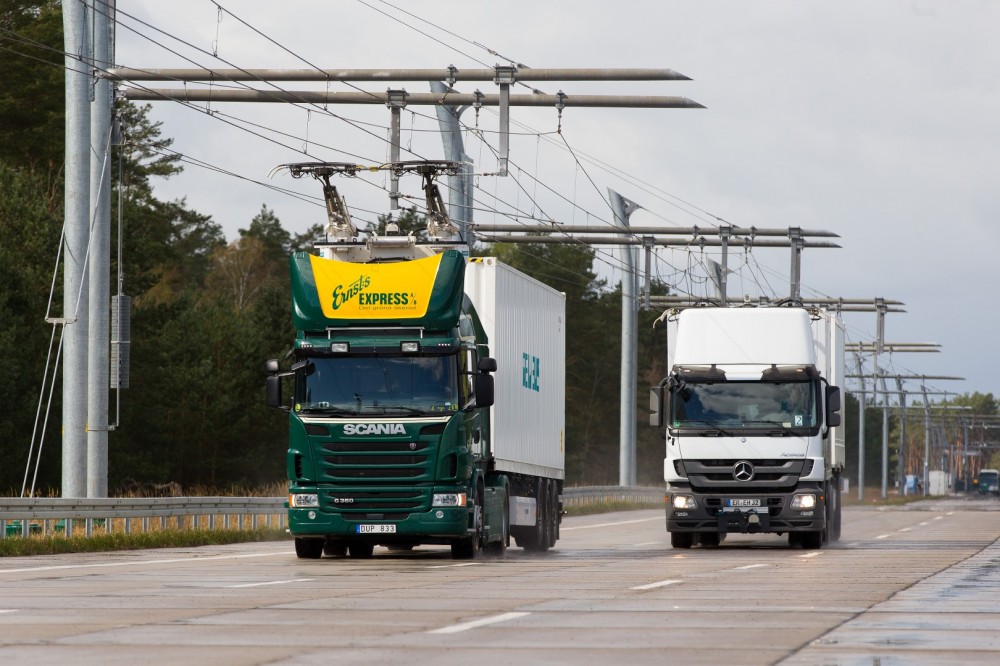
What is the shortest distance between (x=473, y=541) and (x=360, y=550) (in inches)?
82.4

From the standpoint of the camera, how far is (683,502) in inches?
1101

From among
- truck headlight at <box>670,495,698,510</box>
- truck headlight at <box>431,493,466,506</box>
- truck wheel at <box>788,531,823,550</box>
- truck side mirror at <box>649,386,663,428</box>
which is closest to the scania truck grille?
truck headlight at <box>431,493,466,506</box>

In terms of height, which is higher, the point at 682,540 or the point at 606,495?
the point at 682,540

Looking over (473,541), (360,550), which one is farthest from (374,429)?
(360,550)

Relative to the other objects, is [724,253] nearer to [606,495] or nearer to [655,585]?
[606,495]

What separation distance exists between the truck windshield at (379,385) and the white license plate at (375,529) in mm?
1426

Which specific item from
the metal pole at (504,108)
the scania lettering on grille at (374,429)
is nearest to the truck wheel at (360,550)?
the scania lettering on grille at (374,429)

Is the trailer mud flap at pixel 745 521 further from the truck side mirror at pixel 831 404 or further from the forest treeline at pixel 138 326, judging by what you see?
the forest treeline at pixel 138 326

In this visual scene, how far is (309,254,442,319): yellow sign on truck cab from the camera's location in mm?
22594

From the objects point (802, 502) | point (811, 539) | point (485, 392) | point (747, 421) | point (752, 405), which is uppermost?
point (485, 392)

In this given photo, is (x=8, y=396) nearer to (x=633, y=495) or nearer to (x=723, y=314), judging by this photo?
(x=633, y=495)

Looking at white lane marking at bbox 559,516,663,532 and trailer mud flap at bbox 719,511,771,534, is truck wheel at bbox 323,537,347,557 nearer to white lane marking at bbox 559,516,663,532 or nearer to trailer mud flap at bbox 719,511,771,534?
trailer mud flap at bbox 719,511,771,534

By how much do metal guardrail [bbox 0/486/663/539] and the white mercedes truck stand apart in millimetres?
8036

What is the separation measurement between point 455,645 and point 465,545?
12.7m
